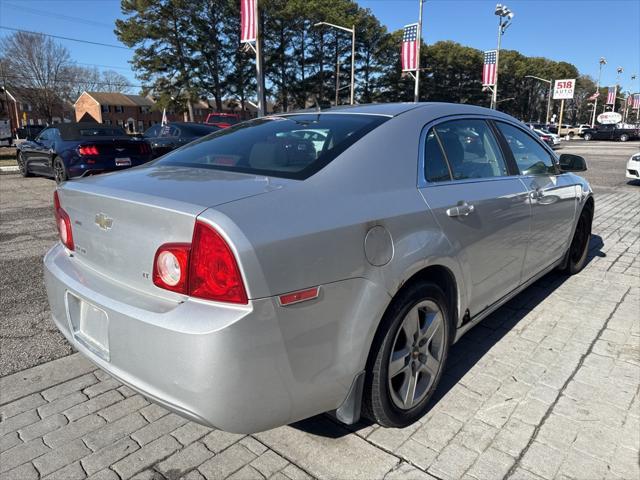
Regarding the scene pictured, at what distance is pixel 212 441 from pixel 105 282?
940 millimetres

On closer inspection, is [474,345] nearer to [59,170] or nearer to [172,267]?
[172,267]

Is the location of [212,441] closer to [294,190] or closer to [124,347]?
[124,347]

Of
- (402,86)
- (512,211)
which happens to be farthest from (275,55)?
(512,211)

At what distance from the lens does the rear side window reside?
8.29ft

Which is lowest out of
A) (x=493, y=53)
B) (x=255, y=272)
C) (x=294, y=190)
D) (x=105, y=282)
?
(x=105, y=282)

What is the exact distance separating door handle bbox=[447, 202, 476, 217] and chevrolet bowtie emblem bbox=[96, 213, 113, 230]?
1641mm

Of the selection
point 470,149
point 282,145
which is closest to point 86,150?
point 282,145

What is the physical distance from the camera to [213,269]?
170 cm

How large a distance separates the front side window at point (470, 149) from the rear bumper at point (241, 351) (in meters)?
1.16

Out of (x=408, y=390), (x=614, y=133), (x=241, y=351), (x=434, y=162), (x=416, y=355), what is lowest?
(x=408, y=390)

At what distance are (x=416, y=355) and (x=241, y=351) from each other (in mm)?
1119

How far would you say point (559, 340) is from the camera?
3.41 metres

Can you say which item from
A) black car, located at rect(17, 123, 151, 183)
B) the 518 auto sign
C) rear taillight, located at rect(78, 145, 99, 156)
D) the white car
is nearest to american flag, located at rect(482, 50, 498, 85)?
the 518 auto sign

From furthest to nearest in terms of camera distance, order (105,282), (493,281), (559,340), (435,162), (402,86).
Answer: (402,86), (559,340), (493,281), (435,162), (105,282)
